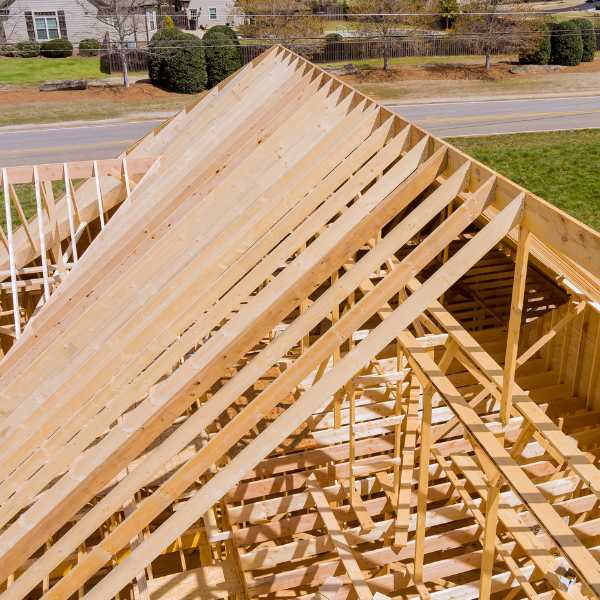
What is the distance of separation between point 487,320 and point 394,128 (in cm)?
559

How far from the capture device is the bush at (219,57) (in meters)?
33.3

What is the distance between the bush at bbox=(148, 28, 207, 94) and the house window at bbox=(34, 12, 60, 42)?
15581 millimetres

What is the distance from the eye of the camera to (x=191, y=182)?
816 centimetres

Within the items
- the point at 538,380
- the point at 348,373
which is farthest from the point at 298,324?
the point at 538,380

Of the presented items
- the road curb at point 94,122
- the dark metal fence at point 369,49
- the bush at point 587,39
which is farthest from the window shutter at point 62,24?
the bush at point 587,39

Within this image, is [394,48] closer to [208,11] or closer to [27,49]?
[208,11]

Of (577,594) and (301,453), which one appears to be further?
(301,453)

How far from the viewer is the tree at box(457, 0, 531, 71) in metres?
35.3

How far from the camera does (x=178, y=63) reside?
32344mm

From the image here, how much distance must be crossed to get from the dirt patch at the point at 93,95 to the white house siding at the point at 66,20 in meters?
12.5

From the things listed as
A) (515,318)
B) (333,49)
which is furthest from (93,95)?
(515,318)

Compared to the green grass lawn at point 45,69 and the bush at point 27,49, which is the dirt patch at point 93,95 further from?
the bush at point 27,49

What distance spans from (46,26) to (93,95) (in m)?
16.9

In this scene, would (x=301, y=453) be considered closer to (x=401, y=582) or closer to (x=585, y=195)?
(x=401, y=582)
